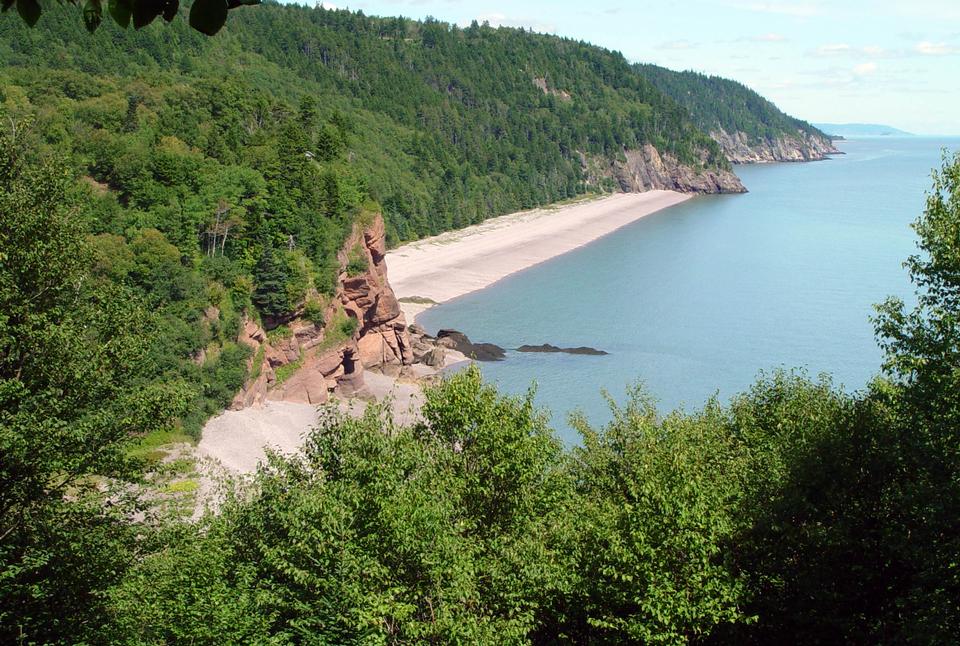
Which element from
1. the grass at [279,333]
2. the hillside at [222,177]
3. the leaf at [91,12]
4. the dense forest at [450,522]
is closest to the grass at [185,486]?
the hillside at [222,177]

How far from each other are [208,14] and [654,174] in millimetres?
182138

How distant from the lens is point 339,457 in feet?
60.4

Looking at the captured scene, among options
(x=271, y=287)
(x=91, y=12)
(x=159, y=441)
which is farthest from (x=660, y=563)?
(x=271, y=287)

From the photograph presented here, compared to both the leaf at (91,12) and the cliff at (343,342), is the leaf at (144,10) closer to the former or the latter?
the leaf at (91,12)

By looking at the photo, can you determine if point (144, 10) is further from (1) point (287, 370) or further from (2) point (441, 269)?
(2) point (441, 269)

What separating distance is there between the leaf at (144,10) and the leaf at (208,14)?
0.66ft

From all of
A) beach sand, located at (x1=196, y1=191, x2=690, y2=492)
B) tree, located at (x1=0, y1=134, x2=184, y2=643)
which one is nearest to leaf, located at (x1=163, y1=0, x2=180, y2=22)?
tree, located at (x1=0, y1=134, x2=184, y2=643)

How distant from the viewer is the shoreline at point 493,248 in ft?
286

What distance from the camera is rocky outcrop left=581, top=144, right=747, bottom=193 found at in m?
173

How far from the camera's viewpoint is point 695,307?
7850cm

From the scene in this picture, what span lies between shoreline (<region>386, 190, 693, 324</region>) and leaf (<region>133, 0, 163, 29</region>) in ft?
229

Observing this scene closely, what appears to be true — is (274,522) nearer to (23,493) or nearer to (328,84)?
(23,493)

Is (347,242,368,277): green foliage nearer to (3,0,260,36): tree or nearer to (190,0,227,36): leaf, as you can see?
(3,0,260,36): tree

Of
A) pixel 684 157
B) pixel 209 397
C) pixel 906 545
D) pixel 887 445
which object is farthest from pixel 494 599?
pixel 684 157
